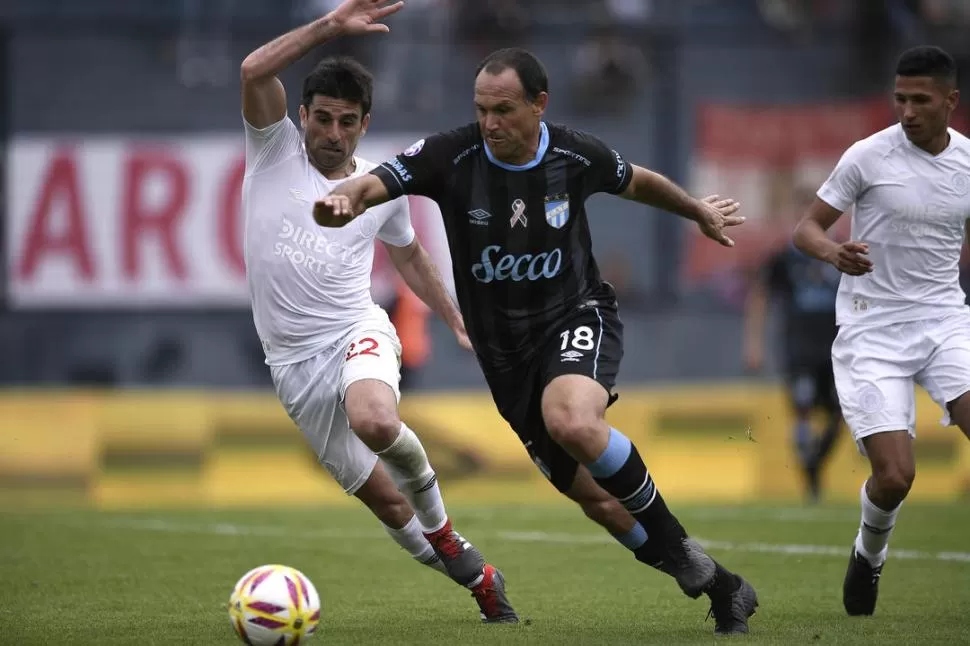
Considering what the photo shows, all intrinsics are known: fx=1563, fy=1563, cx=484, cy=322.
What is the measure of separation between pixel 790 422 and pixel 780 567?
6.48 meters

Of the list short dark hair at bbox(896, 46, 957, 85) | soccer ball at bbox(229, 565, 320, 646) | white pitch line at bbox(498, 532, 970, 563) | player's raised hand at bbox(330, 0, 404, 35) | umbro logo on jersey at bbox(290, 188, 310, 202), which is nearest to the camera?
soccer ball at bbox(229, 565, 320, 646)

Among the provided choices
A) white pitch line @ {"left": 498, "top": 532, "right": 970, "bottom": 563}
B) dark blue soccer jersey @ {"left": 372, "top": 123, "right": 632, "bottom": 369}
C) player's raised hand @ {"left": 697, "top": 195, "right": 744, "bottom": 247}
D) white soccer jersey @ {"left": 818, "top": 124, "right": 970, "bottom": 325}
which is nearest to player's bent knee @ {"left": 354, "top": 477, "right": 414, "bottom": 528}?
dark blue soccer jersey @ {"left": 372, "top": 123, "right": 632, "bottom": 369}

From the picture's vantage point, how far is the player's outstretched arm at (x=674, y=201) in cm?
715

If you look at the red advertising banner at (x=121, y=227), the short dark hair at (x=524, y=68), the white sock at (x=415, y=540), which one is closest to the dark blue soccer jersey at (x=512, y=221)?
the short dark hair at (x=524, y=68)

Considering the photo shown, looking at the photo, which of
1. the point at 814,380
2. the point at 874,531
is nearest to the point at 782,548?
the point at 874,531

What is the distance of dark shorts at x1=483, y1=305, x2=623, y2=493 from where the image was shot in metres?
6.86

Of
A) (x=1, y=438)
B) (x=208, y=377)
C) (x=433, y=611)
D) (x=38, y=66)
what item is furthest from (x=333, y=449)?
(x=38, y=66)

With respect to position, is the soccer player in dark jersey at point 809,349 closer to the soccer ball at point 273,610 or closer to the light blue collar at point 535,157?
the light blue collar at point 535,157

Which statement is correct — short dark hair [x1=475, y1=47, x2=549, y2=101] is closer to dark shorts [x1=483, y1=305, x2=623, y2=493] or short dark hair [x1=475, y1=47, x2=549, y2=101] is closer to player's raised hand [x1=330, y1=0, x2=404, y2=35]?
player's raised hand [x1=330, y1=0, x2=404, y2=35]

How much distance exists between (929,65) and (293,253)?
324 centimetres

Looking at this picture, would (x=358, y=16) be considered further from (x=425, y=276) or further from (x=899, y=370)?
(x=899, y=370)

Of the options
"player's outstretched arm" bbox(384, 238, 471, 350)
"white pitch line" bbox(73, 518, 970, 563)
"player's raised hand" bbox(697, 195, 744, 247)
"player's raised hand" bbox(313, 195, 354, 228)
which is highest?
"player's raised hand" bbox(313, 195, 354, 228)

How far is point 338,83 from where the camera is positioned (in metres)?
7.70

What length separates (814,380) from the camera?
14773mm
